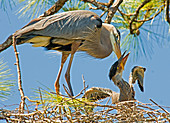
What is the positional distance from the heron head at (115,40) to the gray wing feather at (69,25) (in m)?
0.28

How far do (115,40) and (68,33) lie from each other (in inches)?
19.5

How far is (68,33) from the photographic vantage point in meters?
3.53

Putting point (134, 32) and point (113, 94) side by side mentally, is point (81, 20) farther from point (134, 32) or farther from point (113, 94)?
point (113, 94)

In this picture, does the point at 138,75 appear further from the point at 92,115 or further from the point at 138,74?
the point at 92,115

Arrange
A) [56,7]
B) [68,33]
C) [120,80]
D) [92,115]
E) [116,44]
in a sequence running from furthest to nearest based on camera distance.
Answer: [116,44] → [68,33] → [56,7] → [120,80] → [92,115]

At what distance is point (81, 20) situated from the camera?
141 inches

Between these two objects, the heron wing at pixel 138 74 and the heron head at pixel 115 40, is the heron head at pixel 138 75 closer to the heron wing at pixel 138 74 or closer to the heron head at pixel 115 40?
the heron wing at pixel 138 74

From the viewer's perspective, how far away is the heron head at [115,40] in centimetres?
377

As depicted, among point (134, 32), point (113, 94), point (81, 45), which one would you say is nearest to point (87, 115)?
point (113, 94)

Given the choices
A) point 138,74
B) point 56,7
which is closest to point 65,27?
point 56,7

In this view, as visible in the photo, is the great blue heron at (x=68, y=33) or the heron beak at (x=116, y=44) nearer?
the great blue heron at (x=68, y=33)

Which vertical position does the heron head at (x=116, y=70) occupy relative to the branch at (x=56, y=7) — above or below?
below

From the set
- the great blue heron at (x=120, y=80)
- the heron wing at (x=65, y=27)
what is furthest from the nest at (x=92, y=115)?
the heron wing at (x=65, y=27)

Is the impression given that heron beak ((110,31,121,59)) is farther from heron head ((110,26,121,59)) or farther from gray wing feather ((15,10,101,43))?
gray wing feather ((15,10,101,43))
